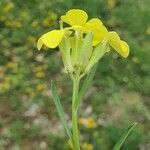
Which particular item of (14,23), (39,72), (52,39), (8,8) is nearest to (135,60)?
(39,72)

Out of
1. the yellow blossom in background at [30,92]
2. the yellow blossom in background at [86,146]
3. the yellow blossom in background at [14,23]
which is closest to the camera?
the yellow blossom in background at [86,146]

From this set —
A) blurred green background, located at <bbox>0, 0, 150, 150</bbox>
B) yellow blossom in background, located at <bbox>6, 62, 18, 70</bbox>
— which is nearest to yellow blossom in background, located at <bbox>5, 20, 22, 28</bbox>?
blurred green background, located at <bbox>0, 0, 150, 150</bbox>

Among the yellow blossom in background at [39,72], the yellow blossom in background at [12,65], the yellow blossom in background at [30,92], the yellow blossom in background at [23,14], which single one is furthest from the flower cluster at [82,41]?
the yellow blossom in background at [23,14]

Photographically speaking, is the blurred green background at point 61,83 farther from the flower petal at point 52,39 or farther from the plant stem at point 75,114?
the flower petal at point 52,39

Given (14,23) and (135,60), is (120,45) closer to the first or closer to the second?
(135,60)

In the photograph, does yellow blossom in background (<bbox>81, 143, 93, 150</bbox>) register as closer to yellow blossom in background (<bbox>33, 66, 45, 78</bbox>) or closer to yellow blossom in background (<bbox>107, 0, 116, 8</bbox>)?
yellow blossom in background (<bbox>33, 66, 45, 78</bbox>)

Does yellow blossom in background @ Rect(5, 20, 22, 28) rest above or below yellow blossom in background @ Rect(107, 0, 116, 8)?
below
